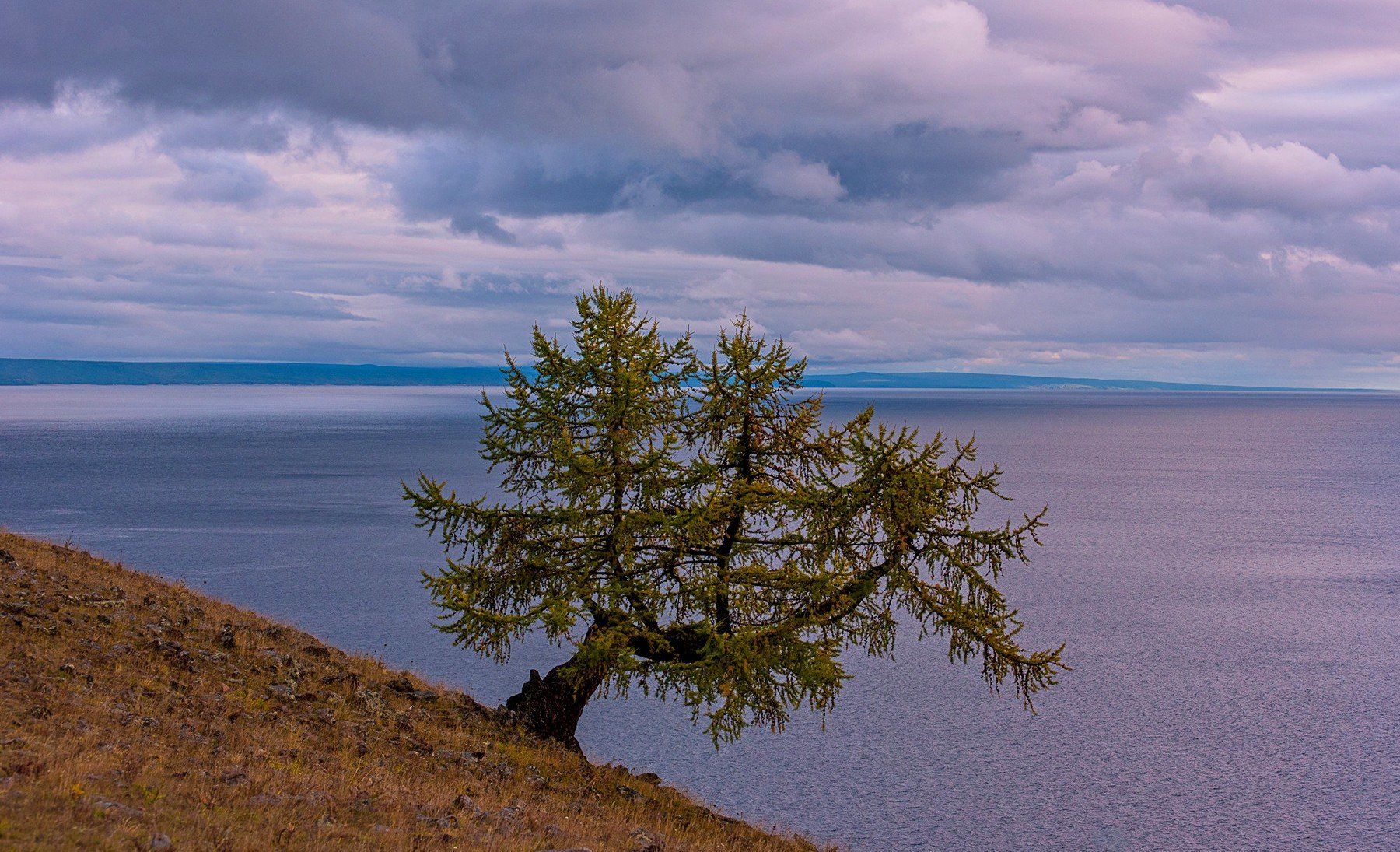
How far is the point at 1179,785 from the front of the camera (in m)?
26.5

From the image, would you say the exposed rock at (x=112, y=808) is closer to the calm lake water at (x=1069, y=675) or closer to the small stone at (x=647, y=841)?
the small stone at (x=647, y=841)

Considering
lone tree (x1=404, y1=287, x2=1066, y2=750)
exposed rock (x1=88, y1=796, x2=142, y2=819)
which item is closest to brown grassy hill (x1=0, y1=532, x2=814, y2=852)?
exposed rock (x1=88, y1=796, x2=142, y2=819)

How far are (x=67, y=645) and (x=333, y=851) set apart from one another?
9.67 m

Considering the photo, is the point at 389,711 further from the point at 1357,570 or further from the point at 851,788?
the point at 1357,570

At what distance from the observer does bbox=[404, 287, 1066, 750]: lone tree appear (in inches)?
713

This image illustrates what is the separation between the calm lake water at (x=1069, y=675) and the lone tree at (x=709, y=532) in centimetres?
706

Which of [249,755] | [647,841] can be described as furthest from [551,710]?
[249,755]

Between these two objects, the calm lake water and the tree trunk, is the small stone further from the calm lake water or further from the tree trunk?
the calm lake water

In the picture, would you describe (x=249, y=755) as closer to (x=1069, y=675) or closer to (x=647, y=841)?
(x=647, y=841)

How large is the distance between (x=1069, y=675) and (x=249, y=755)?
96.1 ft

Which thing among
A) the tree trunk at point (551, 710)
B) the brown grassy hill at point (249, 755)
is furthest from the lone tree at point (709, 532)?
the brown grassy hill at point (249, 755)

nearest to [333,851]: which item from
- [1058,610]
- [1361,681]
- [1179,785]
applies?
[1179,785]

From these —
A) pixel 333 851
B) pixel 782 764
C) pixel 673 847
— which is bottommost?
pixel 782 764

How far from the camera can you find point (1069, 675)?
119 feet
